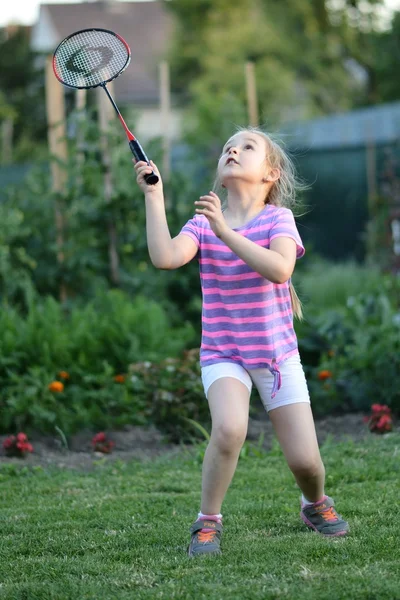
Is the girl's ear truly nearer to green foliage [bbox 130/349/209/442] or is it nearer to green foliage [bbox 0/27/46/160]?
green foliage [bbox 130/349/209/442]

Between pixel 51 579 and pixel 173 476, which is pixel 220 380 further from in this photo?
pixel 173 476

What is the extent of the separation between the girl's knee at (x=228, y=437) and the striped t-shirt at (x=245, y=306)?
0.23 meters

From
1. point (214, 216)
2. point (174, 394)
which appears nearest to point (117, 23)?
point (174, 394)

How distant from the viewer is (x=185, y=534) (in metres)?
4.09

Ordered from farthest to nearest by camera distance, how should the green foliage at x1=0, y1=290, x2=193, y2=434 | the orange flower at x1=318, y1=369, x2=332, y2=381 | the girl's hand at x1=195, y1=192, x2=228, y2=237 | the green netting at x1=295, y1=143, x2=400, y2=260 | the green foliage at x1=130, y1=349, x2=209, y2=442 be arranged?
the green netting at x1=295, y1=143, x2=400, y2=260 < the orange flower at x1=318, y1=369, x2=332, y2=381 < the green foliage at x1=0, y1=290, x2=193, y2=434 < the green foliage at x1=130, y1=349, x2=209, y2=442 < the girl's hand at x1=195, y1=192, x2=228, y2=237

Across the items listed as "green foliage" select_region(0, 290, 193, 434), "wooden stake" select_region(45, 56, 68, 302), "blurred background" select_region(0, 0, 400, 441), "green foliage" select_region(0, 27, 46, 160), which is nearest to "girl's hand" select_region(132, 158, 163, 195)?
"blurred background" select_region(0, 0, 400, 441)

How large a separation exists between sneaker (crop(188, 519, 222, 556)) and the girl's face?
4.29 feet

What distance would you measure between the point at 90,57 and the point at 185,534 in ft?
6.63

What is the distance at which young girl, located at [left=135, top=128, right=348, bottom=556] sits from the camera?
A: 3.78 meters

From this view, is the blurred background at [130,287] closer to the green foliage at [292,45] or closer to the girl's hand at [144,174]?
the girl's hand at [144,174]

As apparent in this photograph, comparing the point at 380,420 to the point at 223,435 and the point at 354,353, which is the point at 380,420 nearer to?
the point at 354,353

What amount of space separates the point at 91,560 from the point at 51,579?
0.23 m

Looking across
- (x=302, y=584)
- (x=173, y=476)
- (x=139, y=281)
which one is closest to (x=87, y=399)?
(x=173, y=476)

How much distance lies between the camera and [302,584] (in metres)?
3.29
